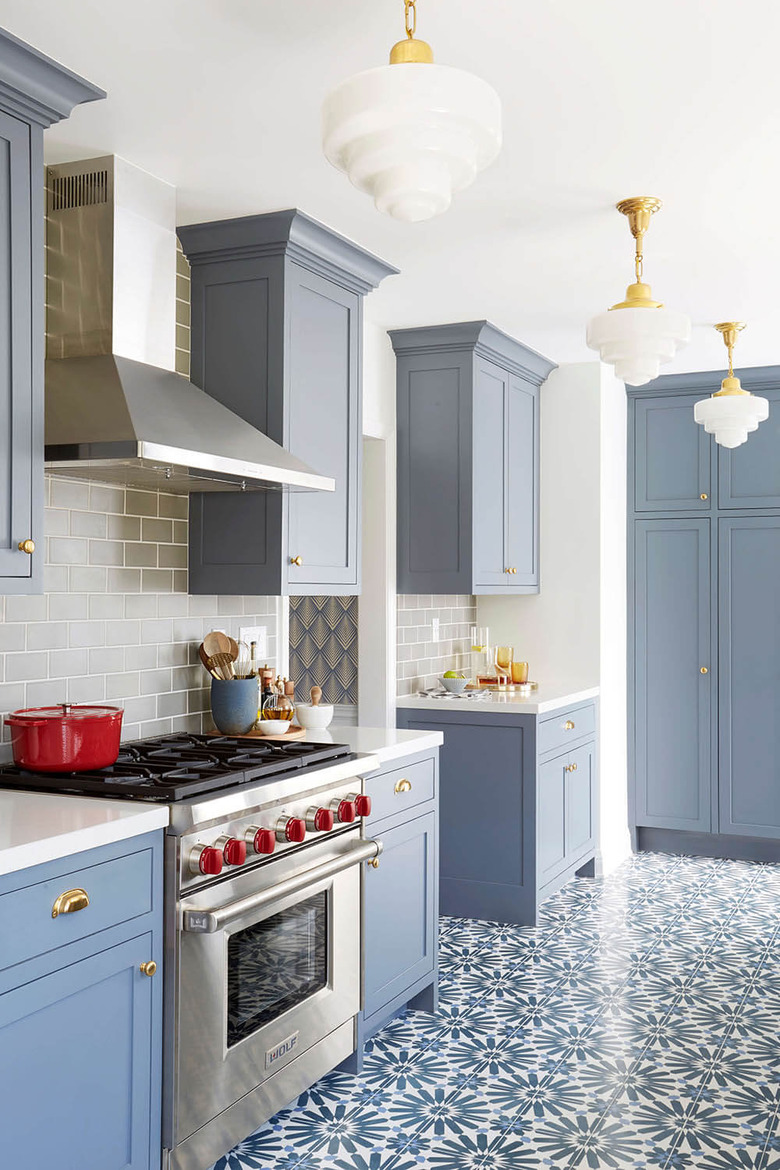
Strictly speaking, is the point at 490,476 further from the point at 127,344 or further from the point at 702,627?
the point at 127,344

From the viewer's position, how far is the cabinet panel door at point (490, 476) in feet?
15.8

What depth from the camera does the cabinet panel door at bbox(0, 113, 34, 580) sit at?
237 cm

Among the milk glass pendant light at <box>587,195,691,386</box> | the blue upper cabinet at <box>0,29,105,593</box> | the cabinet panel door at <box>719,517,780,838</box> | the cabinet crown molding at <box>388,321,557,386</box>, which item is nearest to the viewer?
the blue upper cabinet at <box>0,29,105,593</box>

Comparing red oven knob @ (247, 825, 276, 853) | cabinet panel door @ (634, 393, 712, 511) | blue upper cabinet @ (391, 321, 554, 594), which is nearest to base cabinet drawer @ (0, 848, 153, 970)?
red oven knob @ (247, 825, 276, 853)

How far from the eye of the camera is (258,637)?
3.81m

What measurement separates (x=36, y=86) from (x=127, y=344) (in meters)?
0.74

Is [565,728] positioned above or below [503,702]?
below

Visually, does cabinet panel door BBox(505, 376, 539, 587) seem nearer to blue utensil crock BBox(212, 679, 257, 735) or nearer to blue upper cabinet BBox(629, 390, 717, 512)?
blue upper cabinet BBox(629, 390, 717, 512)

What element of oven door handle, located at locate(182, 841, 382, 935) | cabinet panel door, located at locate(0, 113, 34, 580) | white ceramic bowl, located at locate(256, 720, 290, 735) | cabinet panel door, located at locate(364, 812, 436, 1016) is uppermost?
cabinet panel door, located at locate(0, 113, 34, 580)

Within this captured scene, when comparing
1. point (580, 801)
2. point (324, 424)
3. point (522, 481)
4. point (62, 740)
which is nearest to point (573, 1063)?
point (62, 740)

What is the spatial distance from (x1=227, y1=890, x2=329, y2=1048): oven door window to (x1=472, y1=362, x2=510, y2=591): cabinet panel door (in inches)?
86.6

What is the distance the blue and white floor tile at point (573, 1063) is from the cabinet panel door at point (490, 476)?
1545 millimetres

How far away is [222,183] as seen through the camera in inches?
121

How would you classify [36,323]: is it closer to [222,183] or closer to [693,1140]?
[222,183]
